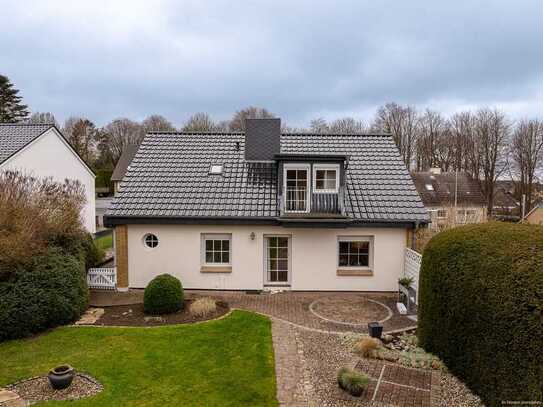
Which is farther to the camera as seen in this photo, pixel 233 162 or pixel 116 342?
pixel 233 162

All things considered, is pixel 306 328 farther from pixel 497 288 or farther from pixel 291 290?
pixel 497 288

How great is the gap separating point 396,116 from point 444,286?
4724 cm

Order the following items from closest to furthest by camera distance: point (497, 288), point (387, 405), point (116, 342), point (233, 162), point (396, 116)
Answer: point (497, 288) → point (387, 405) → point (116, 342) → point (233, 162) → point (396, 116)

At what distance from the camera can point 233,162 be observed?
15859 mm

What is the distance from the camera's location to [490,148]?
147 feet

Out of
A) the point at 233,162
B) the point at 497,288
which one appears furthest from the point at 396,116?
the point at 497,288

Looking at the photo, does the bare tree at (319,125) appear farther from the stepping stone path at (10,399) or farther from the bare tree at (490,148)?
the stepping stone path at (10,399)

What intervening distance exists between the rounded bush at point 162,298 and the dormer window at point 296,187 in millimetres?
4899

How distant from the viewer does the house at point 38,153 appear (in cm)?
1908

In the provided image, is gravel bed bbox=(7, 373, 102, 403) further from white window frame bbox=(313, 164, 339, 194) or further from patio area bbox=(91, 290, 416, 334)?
white window frame bbox=(313, 164, 339, 194)

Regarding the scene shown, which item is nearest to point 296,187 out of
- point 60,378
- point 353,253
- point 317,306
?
point 353,253

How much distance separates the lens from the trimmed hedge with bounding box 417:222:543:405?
557cm

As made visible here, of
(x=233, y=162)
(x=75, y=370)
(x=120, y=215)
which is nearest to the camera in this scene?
(x=75, y=370)

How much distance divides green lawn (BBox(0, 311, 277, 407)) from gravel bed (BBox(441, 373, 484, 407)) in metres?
3.22
